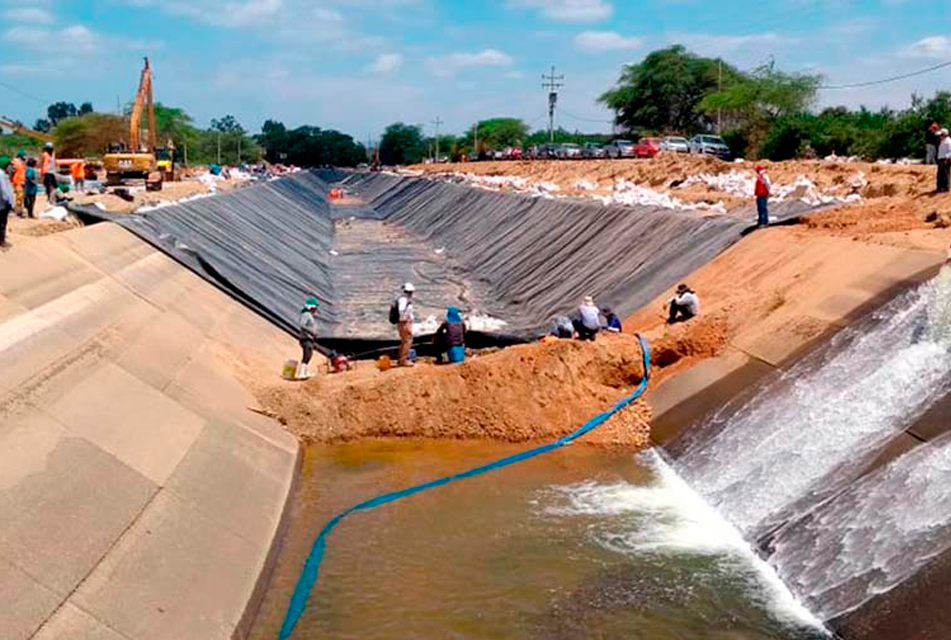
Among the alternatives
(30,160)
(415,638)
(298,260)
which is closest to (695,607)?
(415,638)

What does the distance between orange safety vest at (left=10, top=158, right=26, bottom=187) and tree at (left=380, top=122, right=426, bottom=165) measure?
477ft

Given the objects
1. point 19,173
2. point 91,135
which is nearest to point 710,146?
point 19,173

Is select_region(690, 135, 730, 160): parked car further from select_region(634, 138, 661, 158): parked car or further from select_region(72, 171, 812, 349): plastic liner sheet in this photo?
select_region(72, 171, 812, 349): plastic liner sheet

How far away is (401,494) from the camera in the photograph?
41.3 feet

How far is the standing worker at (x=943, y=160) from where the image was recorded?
18.9 meters

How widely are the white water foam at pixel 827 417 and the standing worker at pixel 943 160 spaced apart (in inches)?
284

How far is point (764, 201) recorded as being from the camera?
20125 mm

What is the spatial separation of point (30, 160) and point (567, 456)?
13690mm

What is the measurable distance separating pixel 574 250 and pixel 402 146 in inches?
5787

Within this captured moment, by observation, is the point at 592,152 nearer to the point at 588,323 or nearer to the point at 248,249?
the point at 248,249

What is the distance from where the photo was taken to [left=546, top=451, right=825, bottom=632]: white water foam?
9.26m

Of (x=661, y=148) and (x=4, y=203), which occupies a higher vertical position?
(x=4, y=203)

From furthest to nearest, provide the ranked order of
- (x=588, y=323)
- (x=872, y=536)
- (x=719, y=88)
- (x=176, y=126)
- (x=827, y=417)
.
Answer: (x=176, y=126)
(x=719, y=88)
(x=588, y=323)
(x=827, y=417)
(x=872, y=536)

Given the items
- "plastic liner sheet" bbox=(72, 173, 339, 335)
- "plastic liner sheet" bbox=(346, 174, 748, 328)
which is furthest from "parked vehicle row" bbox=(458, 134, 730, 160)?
"plastic liner sheet" bbox=(72, 173, 339, 335)
